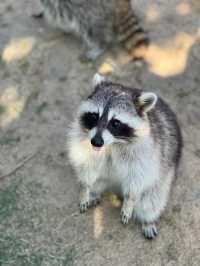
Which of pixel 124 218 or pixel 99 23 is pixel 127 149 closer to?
pixel 124 218

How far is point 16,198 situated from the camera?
334 centimetres

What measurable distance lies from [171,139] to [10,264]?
1348 mm

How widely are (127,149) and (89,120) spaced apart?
317mm

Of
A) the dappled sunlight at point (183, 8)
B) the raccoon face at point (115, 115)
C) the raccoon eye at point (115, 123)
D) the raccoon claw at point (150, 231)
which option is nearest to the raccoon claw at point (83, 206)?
the raccoon claw at point (150, 231)

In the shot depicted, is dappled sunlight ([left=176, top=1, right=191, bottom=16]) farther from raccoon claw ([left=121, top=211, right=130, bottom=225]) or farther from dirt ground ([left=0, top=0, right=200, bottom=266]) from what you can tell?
raccoon claw ([left=121, top=211, right=130, bottom=225])

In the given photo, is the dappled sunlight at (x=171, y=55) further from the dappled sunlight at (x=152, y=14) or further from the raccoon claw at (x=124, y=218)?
the raccoon claw at (x=124, y=218)

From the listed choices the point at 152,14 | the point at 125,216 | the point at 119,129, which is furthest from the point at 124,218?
the point at 152,14

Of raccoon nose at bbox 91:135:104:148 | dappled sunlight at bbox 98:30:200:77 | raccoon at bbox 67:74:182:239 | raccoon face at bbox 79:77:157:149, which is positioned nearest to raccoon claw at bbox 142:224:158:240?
raccoon at bbox 67:74:182:239

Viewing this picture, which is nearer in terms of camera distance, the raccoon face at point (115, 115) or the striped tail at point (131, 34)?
the raccoon face at point (115, 115)

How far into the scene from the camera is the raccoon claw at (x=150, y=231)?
3.14 m

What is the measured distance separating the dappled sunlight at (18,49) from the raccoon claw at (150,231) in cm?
214

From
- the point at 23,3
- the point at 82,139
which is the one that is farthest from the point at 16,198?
the point at 23,3

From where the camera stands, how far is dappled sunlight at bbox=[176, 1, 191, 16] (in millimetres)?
4906

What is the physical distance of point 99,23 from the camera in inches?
174
